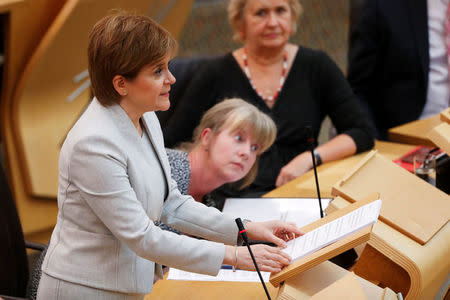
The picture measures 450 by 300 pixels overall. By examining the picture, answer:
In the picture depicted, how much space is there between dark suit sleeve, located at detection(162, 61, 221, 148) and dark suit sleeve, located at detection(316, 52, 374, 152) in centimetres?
48

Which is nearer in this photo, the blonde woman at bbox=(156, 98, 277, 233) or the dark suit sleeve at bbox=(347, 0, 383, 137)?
the blonde woman at bbox=(156, 98, 277, 233)

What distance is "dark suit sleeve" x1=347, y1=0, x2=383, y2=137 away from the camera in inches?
129

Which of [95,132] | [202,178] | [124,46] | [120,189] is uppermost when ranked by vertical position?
[124,46]

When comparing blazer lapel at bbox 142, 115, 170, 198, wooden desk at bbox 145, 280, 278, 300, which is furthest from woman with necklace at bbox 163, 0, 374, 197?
blazer lapel at bbox 142, 115, 170, 198

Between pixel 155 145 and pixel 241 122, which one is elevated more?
pixel 155 145

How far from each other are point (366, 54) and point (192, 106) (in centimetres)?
112

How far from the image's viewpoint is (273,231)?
4.91 ft

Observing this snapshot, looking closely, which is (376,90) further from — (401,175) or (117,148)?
(117,148)

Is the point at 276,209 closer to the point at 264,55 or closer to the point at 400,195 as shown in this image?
the point at 400,195

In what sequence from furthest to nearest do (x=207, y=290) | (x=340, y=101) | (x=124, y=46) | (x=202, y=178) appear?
(x=340, y=101) → (x=202, y=178) → (x=207, y=290) → (x=124, y=46)

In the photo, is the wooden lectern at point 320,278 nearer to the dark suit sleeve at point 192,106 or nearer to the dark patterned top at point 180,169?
the dark patterned top at point 180,169

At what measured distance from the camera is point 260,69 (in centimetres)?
286

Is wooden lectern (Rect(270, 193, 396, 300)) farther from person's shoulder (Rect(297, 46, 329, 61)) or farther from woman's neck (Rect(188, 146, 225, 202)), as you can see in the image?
person's shoulder (Rect(297, 46, 329, 61))

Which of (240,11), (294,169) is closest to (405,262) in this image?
(294,169)
